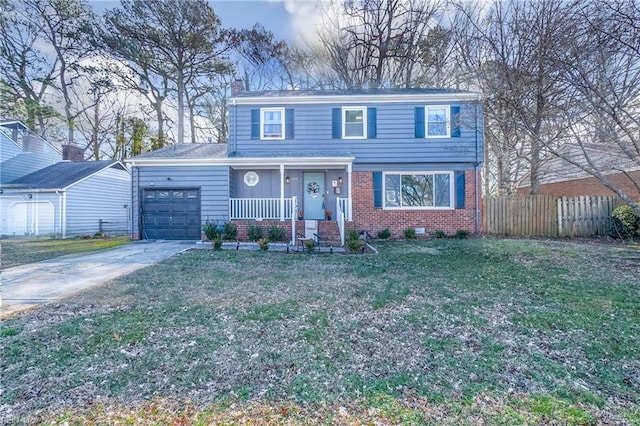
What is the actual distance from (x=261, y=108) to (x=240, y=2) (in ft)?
25.8

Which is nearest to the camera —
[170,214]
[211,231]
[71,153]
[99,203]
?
[211,231]

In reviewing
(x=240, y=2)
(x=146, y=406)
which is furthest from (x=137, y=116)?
(x=146, y=406)

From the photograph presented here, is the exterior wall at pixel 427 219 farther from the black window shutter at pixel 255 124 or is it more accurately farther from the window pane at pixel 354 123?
the black window shutter at pixel 255 124

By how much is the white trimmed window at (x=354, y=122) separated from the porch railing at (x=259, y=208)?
3587 millimetres

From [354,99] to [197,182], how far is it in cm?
681

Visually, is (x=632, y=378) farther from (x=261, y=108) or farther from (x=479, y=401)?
(x=261, y=108)

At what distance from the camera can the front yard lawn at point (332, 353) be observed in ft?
7.50

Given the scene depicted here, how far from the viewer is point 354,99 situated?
39.8 feet

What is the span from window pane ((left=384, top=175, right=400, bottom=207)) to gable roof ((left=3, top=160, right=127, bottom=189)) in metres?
15.5

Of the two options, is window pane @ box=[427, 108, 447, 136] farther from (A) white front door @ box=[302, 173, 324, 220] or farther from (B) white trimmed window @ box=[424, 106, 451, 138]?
(A) white front door @ box=[302, 173, 324, 220]

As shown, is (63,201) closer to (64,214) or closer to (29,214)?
(64,214)

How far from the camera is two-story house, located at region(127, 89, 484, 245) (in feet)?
38.2

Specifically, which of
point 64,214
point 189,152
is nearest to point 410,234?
point 189,152

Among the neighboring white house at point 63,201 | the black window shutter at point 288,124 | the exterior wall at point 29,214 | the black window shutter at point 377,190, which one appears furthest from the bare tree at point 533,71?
the exterior wall at point 29,214
